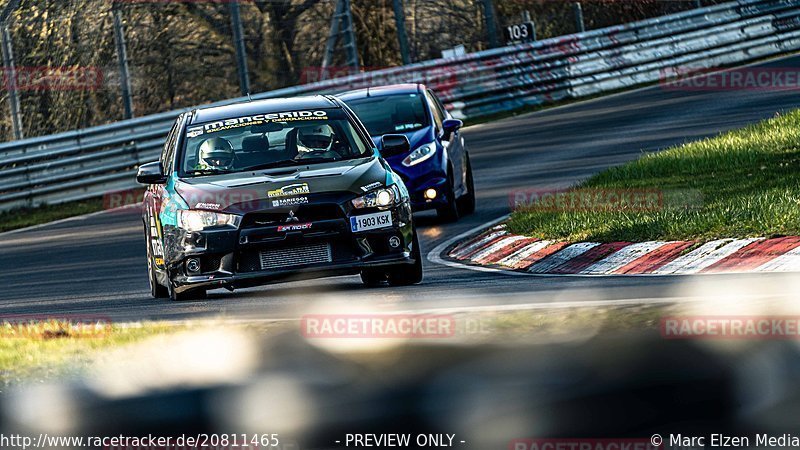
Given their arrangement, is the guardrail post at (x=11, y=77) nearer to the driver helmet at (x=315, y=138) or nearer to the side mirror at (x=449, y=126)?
the side mirror at (x=449, y=126)

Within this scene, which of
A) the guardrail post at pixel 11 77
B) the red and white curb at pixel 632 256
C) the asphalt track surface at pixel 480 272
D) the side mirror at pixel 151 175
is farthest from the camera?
the guardrail post at pixel 11 77

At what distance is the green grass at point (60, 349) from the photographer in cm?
325

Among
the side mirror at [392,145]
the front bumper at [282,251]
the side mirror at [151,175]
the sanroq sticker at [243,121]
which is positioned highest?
the sanroq sticker at [243,121]

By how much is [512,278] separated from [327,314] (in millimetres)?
6144

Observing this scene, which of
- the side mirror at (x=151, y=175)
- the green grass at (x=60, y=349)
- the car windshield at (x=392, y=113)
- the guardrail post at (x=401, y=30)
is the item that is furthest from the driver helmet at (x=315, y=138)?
the guardrail post at (x=401, y=30)

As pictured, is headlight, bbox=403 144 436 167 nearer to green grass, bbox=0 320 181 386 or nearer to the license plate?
the license plate

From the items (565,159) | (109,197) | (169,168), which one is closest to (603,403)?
(169,168)

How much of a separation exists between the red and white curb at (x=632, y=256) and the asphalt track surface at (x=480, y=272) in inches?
18.8

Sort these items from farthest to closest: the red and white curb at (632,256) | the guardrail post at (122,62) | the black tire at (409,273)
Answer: the guardrail post at (122,62) → the black tire at (409,273) → the red and white curb at (632,256)

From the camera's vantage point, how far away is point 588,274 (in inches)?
378

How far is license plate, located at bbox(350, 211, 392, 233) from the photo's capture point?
366 inches

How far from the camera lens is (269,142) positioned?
10297 millimetres

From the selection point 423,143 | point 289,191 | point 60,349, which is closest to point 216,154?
point 289,191

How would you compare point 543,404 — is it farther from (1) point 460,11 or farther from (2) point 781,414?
(1) point 460,11
